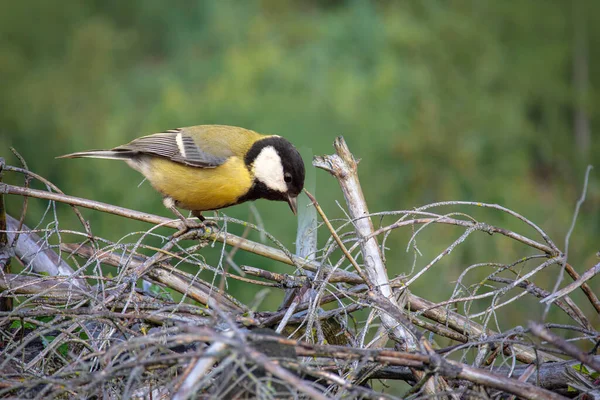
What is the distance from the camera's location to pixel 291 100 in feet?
26.6

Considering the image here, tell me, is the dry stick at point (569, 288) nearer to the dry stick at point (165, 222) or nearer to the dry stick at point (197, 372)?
the dry stick at point (165, 222)

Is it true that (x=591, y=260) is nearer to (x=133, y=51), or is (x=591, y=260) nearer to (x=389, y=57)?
(x=389, y=57)

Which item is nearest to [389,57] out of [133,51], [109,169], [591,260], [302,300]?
[133,51]

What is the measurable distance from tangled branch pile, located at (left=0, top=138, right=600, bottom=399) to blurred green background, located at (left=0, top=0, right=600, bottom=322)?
3.66 meters

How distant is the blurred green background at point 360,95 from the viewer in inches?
292

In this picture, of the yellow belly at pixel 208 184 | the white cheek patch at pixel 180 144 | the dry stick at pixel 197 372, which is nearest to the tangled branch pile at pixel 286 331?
the dry stick at pixel 197 372

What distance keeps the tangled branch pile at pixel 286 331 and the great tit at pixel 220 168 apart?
1.96 feet

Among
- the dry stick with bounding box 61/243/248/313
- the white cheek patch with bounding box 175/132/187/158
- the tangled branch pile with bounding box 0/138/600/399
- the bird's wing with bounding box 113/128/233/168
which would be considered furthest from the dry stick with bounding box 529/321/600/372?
the white cheek patch with bounding box 175/132/187/158

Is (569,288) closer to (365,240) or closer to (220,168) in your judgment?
(365,240)

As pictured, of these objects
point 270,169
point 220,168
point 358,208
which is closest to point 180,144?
point 220,168

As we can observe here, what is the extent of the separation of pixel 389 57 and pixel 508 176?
11.1 feet

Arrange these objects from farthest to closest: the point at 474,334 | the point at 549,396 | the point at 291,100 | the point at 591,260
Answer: the point at 291,100
the point at 591,260
the point at 474,334
the point at 549,396

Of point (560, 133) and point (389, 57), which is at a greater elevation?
point (389, 57)

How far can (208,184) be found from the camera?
12.1 feet
